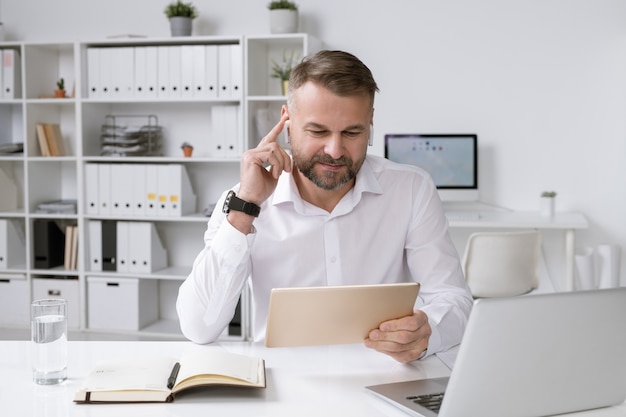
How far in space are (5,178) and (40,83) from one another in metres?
0.65

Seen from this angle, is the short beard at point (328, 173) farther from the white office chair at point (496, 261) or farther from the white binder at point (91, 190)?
the white binder at point (91, 190)

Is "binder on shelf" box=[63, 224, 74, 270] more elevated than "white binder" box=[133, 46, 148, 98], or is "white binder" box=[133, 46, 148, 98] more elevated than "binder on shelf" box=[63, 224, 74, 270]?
"white binder" box=[133, 46, 148, 98]

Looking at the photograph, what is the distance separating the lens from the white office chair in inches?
133

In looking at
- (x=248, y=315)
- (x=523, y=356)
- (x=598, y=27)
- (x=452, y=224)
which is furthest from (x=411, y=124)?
(x=523, y=356)

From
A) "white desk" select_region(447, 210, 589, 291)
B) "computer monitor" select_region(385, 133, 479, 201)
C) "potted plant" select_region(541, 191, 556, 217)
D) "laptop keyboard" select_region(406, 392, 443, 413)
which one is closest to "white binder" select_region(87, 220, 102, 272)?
"computer monitor" select_region(385, 133, 479, 201)

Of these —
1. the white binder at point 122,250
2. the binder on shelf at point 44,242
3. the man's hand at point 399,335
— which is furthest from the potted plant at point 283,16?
the man's hand at point 399,335

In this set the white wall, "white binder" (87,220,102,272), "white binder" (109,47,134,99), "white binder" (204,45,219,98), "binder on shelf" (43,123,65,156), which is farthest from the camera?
"binder on shelf" (43,123,65,156)

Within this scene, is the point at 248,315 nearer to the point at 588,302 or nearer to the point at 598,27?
the point at 598,27

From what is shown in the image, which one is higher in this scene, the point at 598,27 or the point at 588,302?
the point at 598,27

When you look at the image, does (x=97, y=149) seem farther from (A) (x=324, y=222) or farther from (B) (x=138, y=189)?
(A) (x=324, y=222)

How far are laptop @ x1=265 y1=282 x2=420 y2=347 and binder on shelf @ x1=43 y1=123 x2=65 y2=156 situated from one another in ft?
11.8

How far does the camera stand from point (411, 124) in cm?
435

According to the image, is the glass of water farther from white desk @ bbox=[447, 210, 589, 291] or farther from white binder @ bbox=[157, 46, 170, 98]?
white binder @ bbox=[157, 46, 170, 98]

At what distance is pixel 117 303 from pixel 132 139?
1.02 meters
